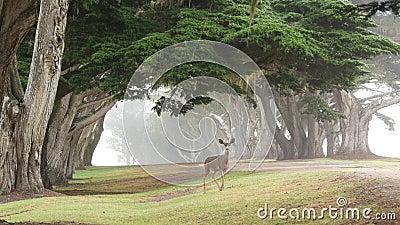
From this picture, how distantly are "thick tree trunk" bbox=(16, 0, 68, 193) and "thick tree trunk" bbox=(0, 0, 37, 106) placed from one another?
21.0 ft

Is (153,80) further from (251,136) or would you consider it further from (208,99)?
(251,136)

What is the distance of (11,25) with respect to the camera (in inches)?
299

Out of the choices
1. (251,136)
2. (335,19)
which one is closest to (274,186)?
(335,19)

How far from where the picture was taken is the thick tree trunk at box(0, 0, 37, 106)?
7.52m

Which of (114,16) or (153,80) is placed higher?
(114,16)

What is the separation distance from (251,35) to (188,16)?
7.53ft

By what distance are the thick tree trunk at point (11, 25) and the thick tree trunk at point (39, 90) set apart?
6.41 m

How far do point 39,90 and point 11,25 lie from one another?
23.7ft

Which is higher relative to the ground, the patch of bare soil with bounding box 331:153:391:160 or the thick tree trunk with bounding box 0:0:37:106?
the thick tree trunk with bounding box 0:0:37:106

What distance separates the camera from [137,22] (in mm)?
18516

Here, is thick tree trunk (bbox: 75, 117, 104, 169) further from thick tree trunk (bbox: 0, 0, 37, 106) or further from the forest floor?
thick tree trunk (bbox: 0, 0, 37, 106)

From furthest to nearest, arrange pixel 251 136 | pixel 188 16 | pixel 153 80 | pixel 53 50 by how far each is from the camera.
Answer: pixel 251 136 < pixel 188 16 < pixel 153 80 < pixel 53 50

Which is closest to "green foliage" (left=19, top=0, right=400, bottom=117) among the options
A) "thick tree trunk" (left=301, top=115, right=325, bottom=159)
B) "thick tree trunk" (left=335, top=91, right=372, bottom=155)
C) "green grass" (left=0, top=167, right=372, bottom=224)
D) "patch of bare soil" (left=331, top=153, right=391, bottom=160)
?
"green grass" (left=0, top=167, right=372, bottom=224)

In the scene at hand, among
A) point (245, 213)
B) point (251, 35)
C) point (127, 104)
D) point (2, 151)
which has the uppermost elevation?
point (251, 35)
